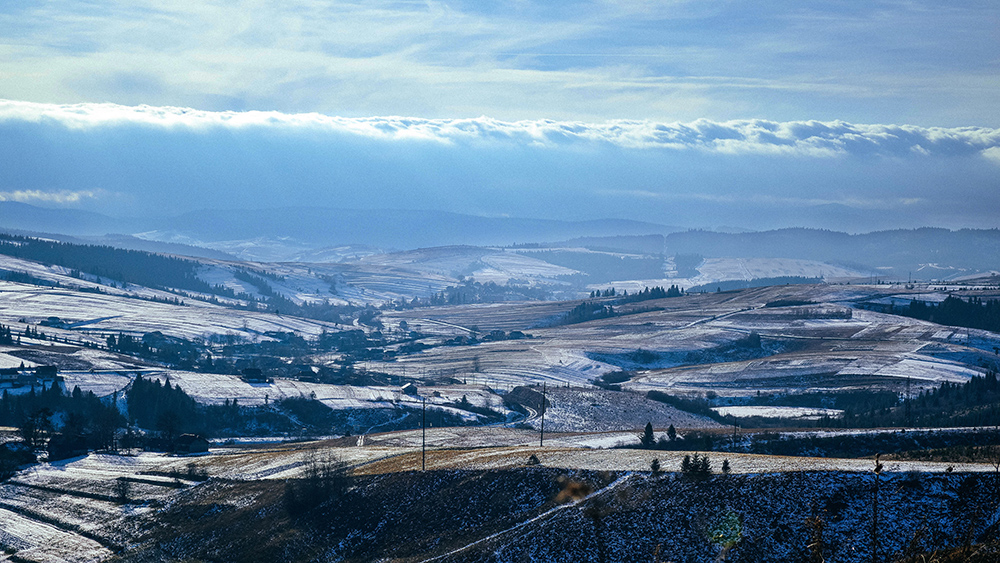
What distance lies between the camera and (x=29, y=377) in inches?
6073

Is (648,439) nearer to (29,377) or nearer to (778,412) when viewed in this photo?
(778,412)

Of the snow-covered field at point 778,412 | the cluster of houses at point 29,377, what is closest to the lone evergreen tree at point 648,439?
the snow-covered field at point 778,412

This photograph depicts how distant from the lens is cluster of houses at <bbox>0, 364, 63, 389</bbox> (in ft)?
493

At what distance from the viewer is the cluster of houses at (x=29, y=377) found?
150 m

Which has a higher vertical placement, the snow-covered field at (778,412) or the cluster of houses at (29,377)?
the cluster of houses at (29,377)

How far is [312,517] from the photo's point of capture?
75.0 metres

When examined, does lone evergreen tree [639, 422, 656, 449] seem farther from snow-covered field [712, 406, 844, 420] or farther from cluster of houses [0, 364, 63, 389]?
cluster of houses [0, 364, 63, 389]

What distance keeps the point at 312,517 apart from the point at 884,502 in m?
42.5

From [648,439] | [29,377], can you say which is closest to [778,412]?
[648,439]

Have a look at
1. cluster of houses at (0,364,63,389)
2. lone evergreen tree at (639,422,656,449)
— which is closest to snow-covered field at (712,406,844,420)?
lone evergreen tree at (639,422,656,449)

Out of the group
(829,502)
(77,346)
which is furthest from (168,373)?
(829,502)

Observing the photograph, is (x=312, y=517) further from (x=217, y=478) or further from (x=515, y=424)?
(x=515, y=424)

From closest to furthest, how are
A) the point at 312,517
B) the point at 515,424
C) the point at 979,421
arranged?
the point at 312,517 → the point at 979,421 → the point at 515,424

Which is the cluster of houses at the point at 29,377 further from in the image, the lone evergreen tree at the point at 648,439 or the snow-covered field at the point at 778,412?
the snow-covered field at the point at 778,412
